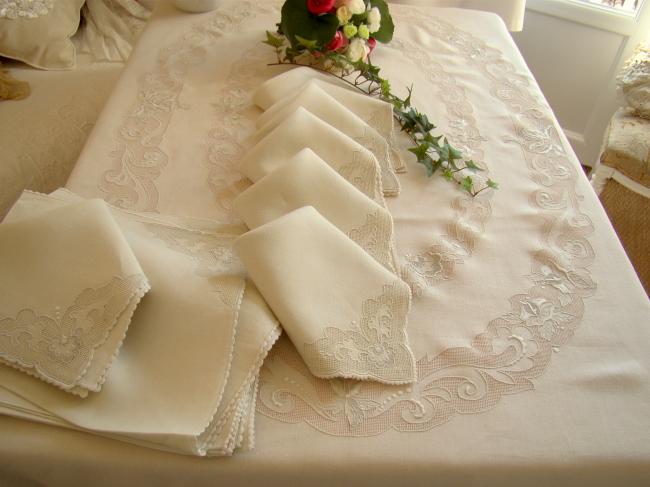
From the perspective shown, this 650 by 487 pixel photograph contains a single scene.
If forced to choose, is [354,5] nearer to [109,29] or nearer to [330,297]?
[330,297]

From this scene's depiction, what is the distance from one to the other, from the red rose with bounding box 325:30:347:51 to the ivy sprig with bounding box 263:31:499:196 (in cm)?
2

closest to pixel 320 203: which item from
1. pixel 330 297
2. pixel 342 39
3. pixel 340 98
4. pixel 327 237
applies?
pixel 327 237

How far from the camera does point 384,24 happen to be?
1.48m

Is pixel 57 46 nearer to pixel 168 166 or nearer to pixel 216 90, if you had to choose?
pixel 216 90

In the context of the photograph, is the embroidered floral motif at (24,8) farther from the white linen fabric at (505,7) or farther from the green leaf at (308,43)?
the white linen fabric at (505,7)

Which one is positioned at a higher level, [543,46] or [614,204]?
[543,46]

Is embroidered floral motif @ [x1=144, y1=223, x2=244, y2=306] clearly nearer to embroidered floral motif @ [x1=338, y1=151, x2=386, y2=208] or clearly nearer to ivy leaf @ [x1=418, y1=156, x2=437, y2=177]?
embroidered floral motif @ [x1=338, y1=151, x2=386, y2=208]

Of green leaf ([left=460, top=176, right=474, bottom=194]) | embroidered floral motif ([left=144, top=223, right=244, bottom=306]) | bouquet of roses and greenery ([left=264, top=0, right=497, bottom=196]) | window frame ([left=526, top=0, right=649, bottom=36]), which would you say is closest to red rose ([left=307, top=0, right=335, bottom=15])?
bouquet of roses and greenery ([left=264, top=0, right=497, bottom=196])

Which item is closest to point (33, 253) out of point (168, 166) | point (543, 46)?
point (168, 166)

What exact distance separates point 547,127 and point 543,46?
1.41 meters

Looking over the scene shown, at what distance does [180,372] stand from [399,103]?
0.86 meters

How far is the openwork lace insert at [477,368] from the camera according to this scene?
72 centimetres

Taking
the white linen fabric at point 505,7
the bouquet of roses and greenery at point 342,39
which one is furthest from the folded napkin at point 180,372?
the white linen fabric at point 505,7

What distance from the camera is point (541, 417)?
28.5 inches
